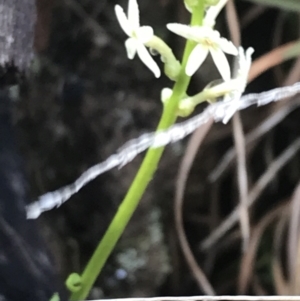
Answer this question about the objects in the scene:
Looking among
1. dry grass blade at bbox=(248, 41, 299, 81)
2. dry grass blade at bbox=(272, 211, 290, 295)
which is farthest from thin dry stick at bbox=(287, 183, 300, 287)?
dry grass blade at bbox=(248, 41, 299, 81)

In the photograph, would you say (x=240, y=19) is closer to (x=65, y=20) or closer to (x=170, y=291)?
(x=65, y=20)

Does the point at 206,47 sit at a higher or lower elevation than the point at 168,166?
lower

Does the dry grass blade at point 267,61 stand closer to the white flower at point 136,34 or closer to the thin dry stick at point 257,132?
the thin dry stick at point 257,132

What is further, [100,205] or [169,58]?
[100,205]

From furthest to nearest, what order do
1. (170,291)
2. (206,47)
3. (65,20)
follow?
1. (170,291)
2. (65,20)
3. (206,47)

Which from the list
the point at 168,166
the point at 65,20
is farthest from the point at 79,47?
the point at 168,166

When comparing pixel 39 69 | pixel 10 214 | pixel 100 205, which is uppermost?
pixel 39 69

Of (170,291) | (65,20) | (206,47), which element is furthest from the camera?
(170,291)

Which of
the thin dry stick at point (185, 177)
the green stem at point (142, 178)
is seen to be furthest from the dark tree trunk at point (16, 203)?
the thin dry stick at point (185, 177)

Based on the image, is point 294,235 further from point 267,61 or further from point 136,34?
point 136,34
